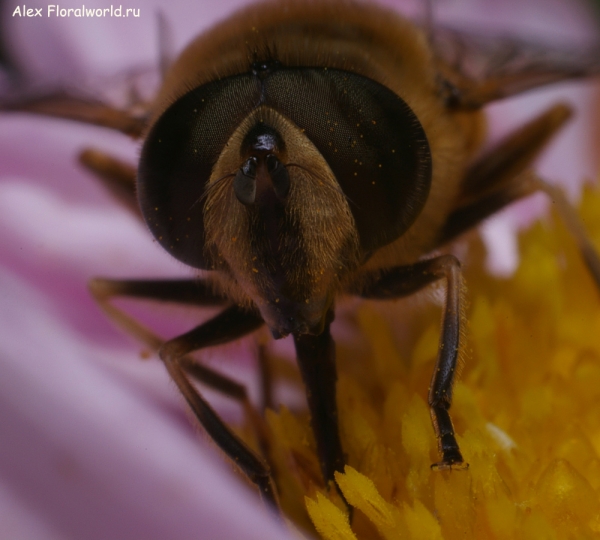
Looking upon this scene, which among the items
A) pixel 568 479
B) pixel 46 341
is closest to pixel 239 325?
pixel 46 341

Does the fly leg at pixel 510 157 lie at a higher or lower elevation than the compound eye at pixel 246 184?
lower

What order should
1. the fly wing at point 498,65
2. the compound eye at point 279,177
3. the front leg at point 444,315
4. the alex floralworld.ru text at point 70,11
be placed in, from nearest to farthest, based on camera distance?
1. the compound eye at point 279,177
2. the front leg at point 444,315
3. the fly wing at point 498,65
4. the alex floralworld.ru text at point 70,11

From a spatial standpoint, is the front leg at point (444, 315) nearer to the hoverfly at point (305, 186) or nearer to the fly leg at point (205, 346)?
the hoverfly at point (305, 186)

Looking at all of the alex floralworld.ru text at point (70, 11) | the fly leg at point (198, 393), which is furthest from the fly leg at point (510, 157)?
the alex floralworld.ru text at point (70, 11)

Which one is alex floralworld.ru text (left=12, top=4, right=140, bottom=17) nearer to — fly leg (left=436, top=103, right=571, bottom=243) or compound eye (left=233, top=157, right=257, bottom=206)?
fly leg (left=436, top=103, right=571, bottom=243)

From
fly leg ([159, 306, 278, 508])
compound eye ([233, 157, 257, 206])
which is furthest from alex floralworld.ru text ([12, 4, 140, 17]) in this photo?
compound eye ([233, 157, 257, 206])

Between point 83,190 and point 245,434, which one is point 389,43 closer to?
point 245,434

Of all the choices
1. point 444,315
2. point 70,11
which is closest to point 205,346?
point 444,315
